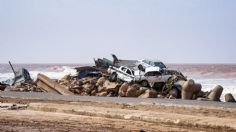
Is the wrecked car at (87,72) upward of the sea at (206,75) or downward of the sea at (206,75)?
upward

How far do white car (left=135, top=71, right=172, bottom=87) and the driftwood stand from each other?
6269mm

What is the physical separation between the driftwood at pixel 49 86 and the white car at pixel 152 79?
6.27m

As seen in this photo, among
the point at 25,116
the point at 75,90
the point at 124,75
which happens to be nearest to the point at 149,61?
the point at 124,75

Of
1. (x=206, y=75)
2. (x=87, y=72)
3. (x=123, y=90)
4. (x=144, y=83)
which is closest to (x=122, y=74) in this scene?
(x=144, y=83)

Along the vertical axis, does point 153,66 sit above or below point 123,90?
above

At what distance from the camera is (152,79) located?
1358 inches

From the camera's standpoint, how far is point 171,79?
34.0m

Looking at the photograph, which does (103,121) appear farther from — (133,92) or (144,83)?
(144,83)

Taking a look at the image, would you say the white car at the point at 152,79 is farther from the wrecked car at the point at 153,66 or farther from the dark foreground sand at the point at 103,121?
the dark foreground sand at the point at 103,121

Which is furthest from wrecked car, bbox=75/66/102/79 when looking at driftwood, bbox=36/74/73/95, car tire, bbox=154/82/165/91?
driftwood, bbox=36/74/73/95

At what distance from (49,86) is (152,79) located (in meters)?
7.59

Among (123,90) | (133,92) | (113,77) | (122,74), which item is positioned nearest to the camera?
(133,92)

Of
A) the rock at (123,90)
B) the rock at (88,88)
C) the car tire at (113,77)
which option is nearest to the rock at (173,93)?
the rock at (123,90)

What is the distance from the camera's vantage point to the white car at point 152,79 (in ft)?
113
